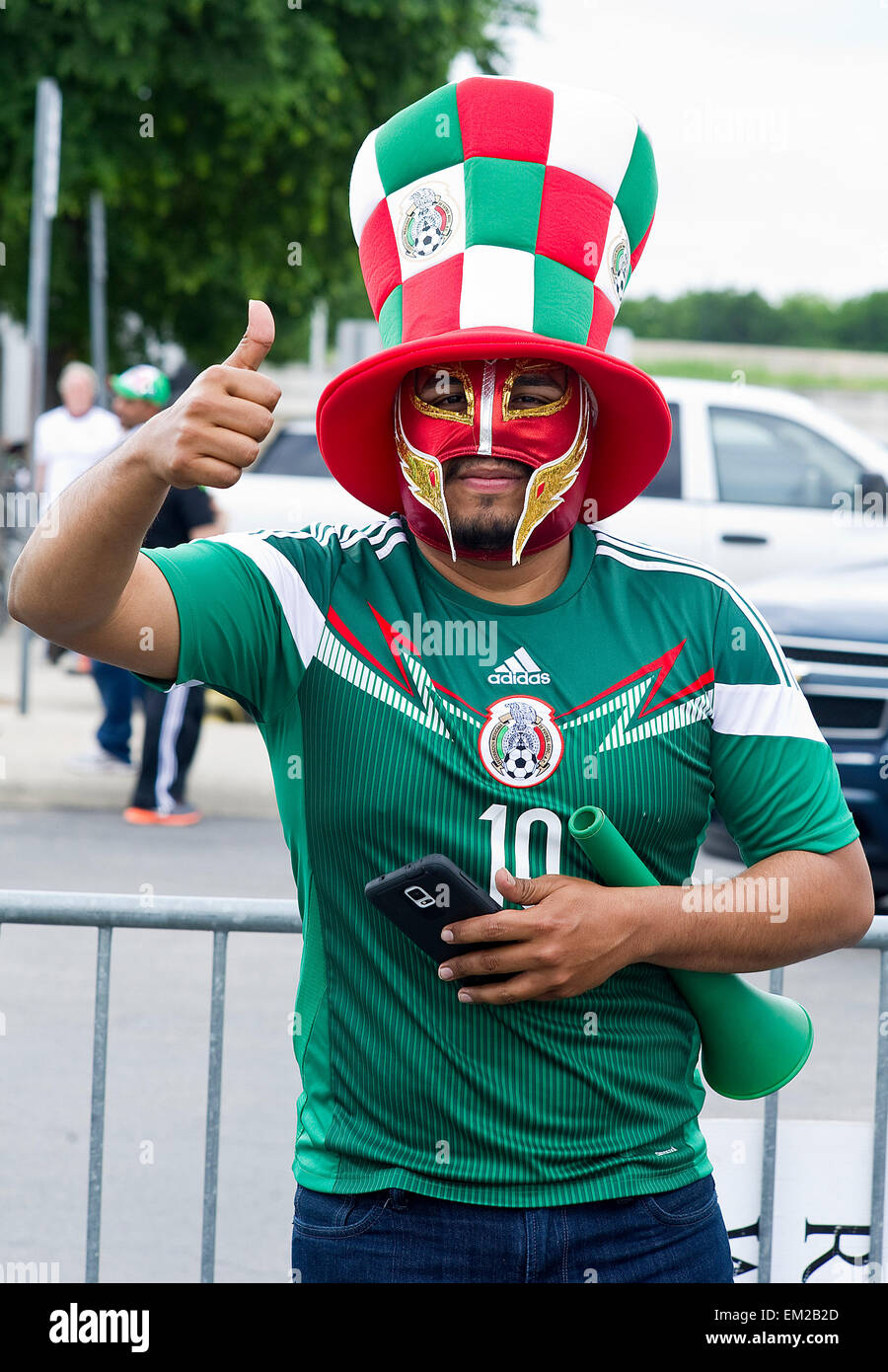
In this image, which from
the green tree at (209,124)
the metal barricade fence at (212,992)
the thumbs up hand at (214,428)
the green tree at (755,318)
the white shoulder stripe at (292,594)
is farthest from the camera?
the green tree at (755,318)

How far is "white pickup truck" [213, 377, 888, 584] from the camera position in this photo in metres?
10.7

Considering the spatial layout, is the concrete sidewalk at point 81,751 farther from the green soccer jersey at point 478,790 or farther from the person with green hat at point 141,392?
the green soccer jersey at point 478,790

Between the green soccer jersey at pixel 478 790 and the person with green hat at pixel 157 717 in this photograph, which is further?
the person with green hat at pixel 157 717

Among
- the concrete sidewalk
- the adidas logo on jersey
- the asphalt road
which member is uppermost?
the adidas logo on jersey

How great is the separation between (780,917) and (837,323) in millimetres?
84134

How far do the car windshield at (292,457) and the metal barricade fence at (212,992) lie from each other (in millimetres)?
8872

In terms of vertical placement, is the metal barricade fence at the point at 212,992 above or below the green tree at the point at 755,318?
below

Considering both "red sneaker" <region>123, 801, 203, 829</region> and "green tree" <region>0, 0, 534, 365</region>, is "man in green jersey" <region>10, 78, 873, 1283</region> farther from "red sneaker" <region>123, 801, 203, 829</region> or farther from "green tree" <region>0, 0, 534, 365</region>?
"green tree" <region>0, 0, 534, 365</region>

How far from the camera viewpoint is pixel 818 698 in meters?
6.61

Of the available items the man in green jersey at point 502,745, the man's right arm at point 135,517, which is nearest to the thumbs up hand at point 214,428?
the man's right arm at point 135,517

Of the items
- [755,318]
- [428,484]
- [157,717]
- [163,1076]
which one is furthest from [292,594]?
[755,318]

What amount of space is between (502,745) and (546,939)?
0.78ft

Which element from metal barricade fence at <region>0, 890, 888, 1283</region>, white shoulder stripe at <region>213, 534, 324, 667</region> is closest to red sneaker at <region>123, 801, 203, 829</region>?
metal barricade fence at <region>0, 890, 888, 1283</region>

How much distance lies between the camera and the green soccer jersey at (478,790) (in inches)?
78.0
